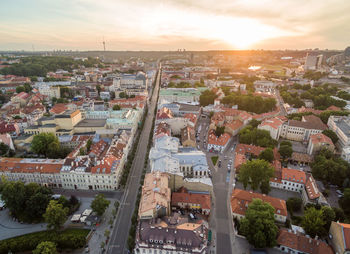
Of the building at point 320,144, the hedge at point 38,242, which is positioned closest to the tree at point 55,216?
the hedge at point 38,242

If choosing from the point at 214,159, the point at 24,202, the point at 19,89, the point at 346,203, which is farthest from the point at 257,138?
the point at 19,89

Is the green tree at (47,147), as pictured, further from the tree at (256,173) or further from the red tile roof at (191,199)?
the tree at (256,173)

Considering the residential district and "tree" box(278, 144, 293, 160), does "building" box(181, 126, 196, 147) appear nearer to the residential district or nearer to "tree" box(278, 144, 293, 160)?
the residential district

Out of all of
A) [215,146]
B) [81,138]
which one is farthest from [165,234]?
[81,138]

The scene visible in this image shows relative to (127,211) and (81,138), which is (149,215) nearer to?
(127,211)

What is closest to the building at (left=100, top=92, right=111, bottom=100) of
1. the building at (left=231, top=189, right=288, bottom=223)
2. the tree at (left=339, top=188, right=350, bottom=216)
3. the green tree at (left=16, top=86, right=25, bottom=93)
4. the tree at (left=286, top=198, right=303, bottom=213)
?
the green tree at (left=16, top=86, right=25, bottom=93)

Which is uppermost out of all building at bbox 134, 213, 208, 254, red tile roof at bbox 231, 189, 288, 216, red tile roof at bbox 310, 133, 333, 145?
Answer: red tile roof at bbox 310, 133, 333, 145

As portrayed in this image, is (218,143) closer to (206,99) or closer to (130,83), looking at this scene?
(206,99)
